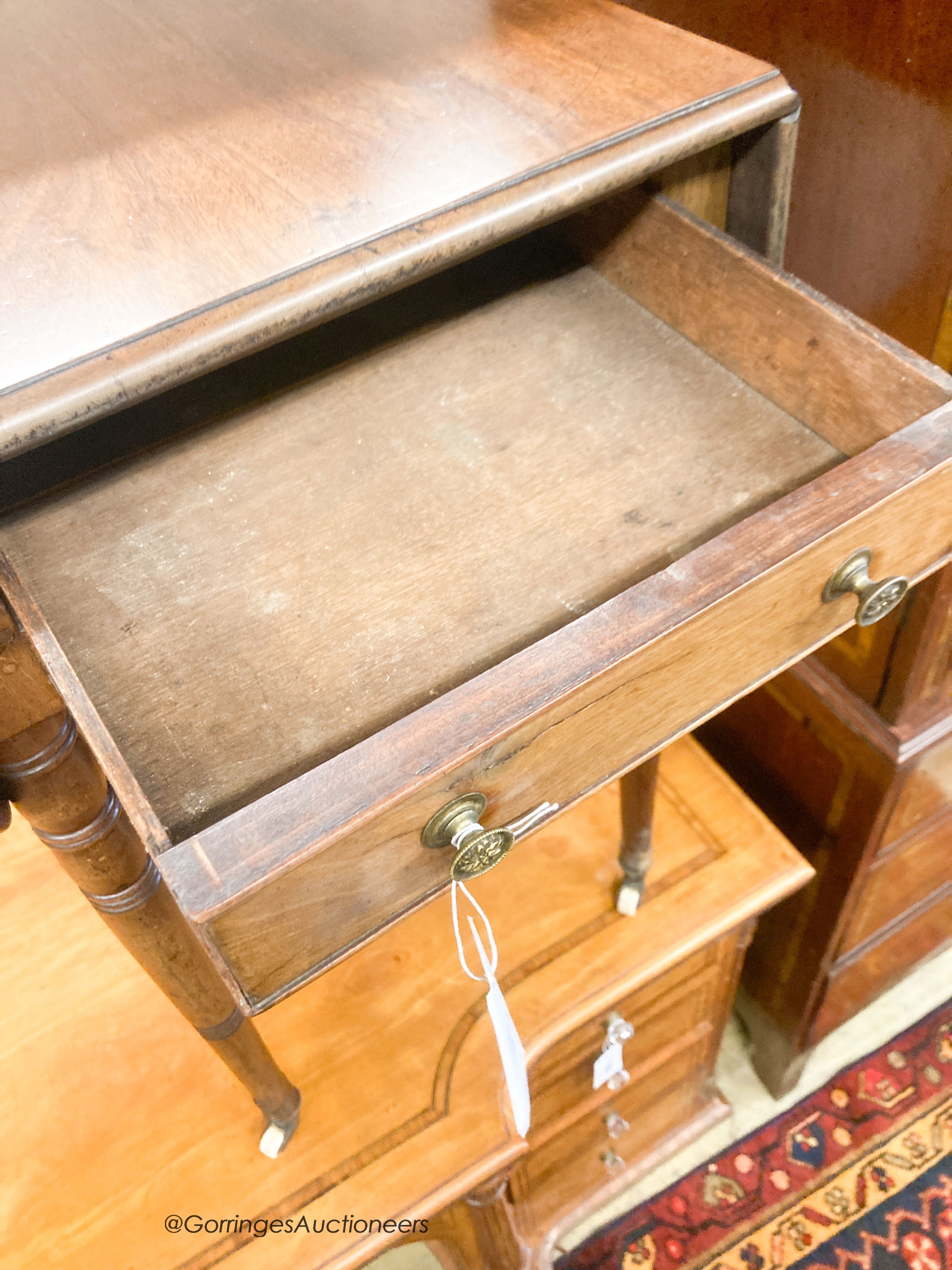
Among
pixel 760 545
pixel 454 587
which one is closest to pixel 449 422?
pixel 454 587

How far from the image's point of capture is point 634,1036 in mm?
944

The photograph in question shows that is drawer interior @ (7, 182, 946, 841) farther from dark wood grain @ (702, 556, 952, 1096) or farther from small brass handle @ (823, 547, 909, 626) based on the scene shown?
dark wood grain @ (702, 556, 952, 1096)

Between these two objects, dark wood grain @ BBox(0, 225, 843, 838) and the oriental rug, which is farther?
the oriental rug

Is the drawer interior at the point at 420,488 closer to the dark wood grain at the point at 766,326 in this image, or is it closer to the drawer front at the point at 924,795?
the dark wood grain at the point at 766,326

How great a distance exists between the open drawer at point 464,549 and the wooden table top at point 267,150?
0.10m

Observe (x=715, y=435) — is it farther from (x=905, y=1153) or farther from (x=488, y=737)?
(x=905, y=1153)

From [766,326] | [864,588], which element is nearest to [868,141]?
[766,326]

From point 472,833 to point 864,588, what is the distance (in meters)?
0.24

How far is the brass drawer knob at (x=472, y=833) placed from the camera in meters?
0.41

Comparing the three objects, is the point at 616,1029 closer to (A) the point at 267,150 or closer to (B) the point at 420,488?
(B) the point at 420,488

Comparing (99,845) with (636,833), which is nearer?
(99,845)

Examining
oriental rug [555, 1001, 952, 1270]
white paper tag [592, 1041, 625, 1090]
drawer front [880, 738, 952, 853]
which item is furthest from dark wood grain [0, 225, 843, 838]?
oriental rug [555, 1001, 952, 1270]

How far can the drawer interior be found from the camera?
19.3 inches

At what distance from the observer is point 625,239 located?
2.18ft
